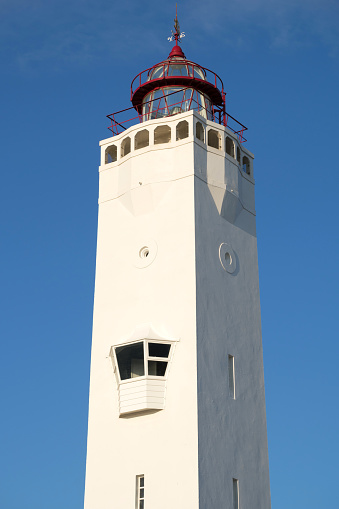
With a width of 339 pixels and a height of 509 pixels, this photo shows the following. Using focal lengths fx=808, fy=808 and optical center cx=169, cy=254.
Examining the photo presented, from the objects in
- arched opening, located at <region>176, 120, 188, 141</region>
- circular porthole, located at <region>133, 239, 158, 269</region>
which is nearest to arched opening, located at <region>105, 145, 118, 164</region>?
arched opening, located at <region>176, 120, 188, 141</region>

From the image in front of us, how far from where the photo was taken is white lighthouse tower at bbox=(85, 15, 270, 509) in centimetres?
2805

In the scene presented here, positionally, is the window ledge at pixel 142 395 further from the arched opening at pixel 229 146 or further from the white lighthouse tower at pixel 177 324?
the arched opening at pixel 229 146

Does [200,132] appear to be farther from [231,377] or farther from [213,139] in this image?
[231,377]

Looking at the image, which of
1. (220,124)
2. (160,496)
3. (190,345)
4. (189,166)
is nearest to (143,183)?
(189,166)

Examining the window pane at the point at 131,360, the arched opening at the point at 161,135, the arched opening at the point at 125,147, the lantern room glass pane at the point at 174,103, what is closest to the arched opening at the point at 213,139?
the arched opening at the point at 161,135

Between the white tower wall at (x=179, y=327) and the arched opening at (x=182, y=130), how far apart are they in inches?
13.3

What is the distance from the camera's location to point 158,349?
29.3 metres

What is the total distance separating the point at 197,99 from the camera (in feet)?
118

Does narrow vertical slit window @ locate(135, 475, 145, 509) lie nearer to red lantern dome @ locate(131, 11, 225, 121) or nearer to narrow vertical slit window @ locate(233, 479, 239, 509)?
narrow vertical slit window @ locate(233, 479, 239, 509)

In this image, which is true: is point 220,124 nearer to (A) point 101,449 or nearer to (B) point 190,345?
(B) point 190,345

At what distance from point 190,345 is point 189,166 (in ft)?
23.9

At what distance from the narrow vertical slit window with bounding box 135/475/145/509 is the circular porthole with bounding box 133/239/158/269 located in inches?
317

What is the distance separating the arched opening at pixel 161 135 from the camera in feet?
110

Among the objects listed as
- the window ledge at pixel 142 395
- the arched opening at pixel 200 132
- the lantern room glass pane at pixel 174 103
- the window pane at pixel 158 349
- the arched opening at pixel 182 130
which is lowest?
the window ledge at pixel 142 395
